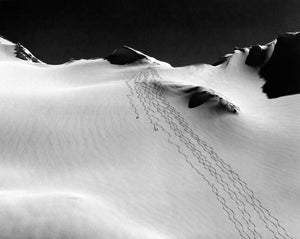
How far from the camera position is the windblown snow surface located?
1135cm

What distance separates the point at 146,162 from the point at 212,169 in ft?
8.62

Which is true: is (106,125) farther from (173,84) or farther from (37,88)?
(37,88)

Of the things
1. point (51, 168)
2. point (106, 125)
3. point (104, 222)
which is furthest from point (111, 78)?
point (104, 222)

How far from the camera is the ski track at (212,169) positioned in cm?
1288

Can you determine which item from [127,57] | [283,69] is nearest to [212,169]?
[283,69]

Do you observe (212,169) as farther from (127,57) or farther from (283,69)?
(127,57)

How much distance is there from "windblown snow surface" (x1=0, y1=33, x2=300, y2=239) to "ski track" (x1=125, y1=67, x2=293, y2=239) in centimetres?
5

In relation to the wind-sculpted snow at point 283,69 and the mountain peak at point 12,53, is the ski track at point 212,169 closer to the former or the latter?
the wind-sculpted snow at point 283,69

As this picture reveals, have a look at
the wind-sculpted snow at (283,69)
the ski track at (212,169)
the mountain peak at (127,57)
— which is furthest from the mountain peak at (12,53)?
the wind-sculpted snow at (283,69)

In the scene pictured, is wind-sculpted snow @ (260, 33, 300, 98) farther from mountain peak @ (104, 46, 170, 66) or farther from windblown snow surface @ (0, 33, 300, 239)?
mountain peak @ (104, 46, 170, 66)

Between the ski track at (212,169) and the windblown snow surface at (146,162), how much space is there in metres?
0.05

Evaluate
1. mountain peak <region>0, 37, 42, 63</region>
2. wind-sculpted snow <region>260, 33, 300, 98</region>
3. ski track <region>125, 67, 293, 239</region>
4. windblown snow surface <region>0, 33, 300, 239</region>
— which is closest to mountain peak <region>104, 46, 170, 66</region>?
windblown snow surface <region>0, 33, 300, 239</region>

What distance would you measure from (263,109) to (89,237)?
15219 mm

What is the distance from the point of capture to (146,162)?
15.9 m
